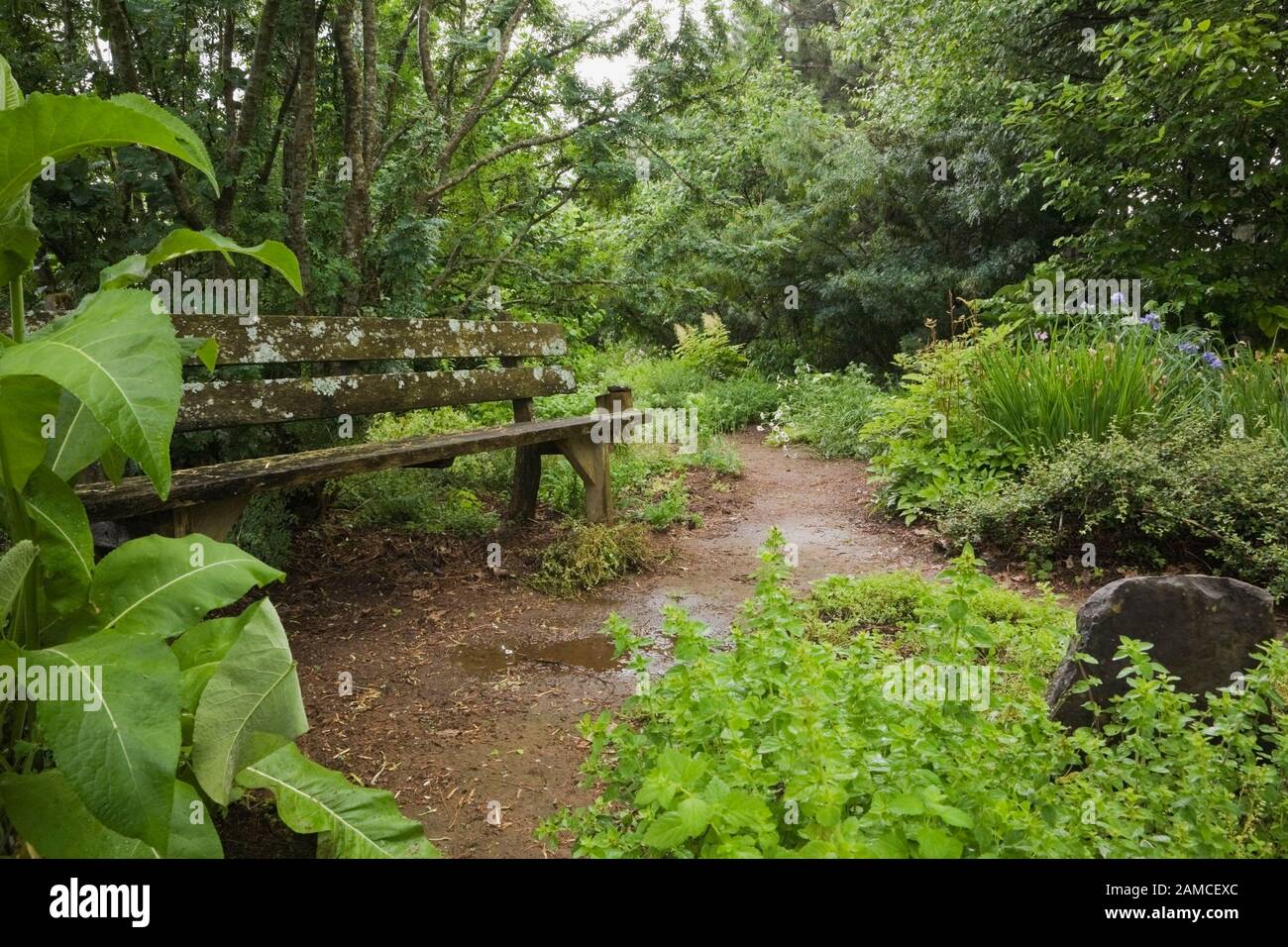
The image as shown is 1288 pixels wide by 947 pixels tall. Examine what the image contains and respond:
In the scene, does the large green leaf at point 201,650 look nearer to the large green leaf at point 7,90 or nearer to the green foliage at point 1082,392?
the large green leaf at point 7,90

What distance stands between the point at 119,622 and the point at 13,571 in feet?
0.71

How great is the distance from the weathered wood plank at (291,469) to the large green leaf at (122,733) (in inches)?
50.2

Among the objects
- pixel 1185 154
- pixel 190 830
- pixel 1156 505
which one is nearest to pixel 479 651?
pixel 190 830

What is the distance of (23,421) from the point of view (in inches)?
59.4

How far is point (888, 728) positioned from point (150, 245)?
162 inches

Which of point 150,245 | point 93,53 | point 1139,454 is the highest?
point 93,53

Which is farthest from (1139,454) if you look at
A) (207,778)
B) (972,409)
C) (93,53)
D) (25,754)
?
(93,53)

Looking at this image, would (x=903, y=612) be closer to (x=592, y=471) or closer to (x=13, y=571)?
(x=592, y=471)

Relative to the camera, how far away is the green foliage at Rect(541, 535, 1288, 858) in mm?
1518

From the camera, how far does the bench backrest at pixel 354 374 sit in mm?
3719

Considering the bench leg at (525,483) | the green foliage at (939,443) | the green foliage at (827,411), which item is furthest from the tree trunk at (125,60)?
the green foliage at (827,411)

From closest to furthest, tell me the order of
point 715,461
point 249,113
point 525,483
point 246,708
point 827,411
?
1. point 246,708
2. point 249,113
3. point 525,483
4. point 715,461
5. point 827,411

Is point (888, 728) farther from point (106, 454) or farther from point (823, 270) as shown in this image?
point (823, 270)
